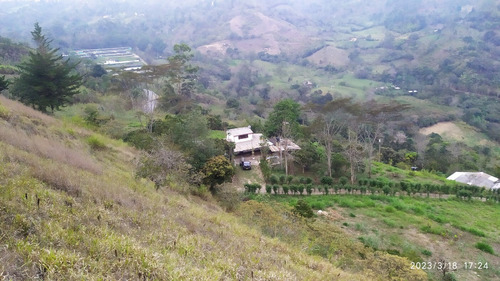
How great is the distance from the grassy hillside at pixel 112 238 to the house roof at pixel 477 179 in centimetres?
2186

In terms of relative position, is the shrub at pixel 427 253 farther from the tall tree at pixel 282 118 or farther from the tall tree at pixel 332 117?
the tall tree at pixel 282 118

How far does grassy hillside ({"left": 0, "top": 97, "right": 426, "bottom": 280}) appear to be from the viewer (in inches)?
146

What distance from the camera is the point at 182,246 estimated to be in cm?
530

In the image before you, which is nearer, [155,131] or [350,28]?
[155,131]

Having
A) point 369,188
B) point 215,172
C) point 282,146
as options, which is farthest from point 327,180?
point 215,172

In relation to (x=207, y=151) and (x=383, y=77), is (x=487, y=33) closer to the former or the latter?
(x=383, y=77)

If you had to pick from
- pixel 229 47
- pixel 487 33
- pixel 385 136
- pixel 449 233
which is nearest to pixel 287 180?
pixel 449 233

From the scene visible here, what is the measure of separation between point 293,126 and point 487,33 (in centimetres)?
9880

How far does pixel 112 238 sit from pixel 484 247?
14288 mm

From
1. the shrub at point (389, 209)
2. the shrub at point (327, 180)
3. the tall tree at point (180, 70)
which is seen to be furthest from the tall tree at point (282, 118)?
the tall tree at point (180, 70)

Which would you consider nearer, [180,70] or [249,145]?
[249,145]

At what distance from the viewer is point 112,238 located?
448cm

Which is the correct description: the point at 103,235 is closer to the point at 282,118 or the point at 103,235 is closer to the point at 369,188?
the point at 369,188

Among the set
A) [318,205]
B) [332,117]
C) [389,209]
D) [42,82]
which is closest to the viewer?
[42,82]
